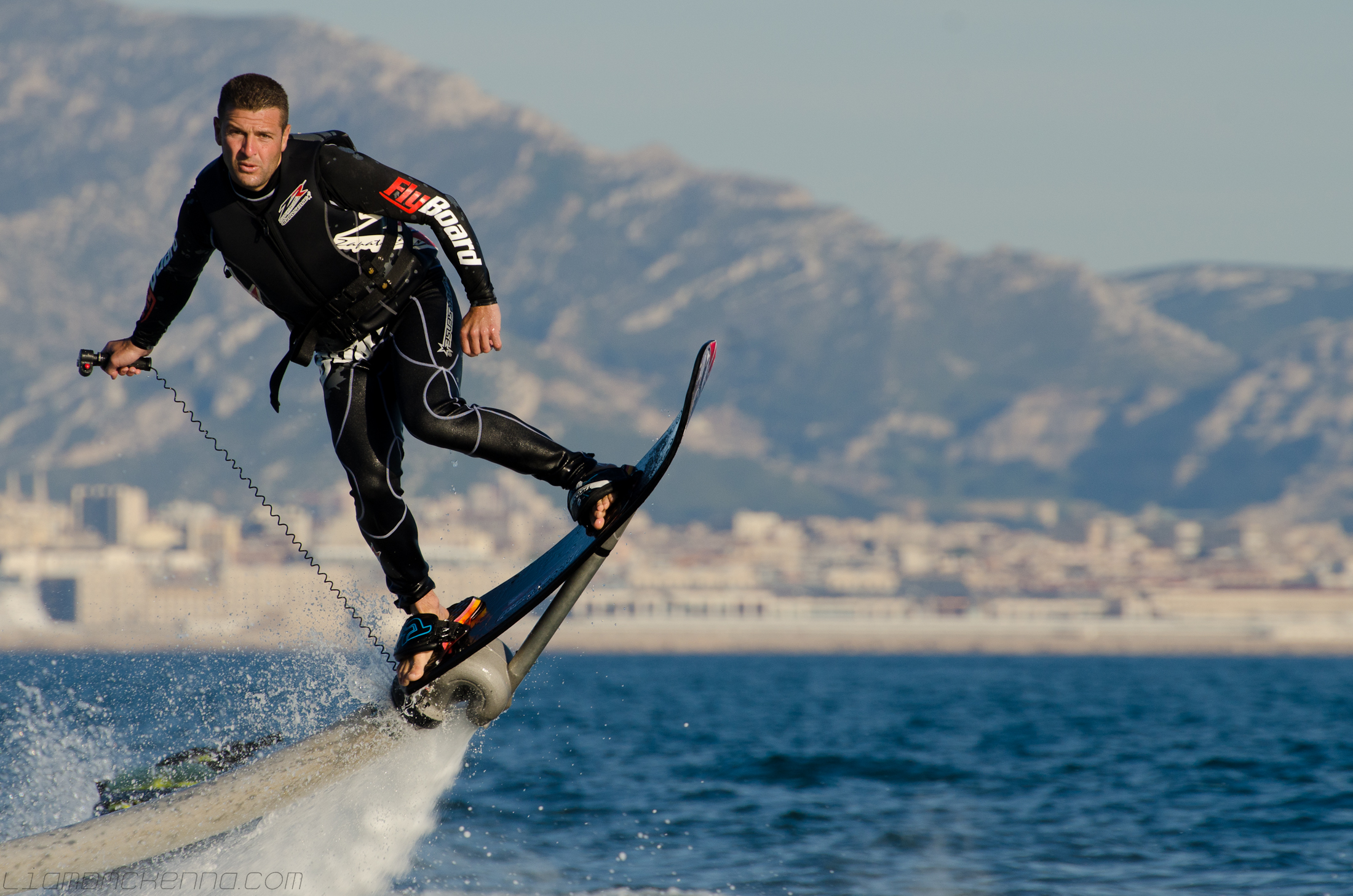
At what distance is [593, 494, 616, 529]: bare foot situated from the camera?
22.5ft

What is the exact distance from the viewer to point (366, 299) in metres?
6.62

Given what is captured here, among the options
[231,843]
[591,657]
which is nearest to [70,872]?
[231,843]

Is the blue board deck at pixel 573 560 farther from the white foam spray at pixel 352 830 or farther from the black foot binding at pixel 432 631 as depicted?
the white foam spray at pixel 352 830

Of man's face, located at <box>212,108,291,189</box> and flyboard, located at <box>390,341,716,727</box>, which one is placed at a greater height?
man's face, located at <box>212,108,291,189</box>

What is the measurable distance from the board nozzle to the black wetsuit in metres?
0.13

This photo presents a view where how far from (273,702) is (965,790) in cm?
1408

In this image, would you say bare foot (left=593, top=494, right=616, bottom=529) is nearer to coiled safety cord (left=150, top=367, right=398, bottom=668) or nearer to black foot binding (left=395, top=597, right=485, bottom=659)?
black foot binding (left=395, top=597, right=485, bottom=659)

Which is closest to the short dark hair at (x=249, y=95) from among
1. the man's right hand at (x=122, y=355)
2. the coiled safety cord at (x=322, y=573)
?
the man's right hand at (x=122, y=355)

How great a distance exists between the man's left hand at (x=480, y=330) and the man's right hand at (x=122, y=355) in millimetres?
1577

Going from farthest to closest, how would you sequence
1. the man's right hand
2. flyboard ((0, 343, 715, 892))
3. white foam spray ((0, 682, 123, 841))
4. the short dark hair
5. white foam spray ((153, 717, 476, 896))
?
white foam spray ((0, 682, 123, 841)) < white foam spray ((153, 717, 476, 896)) < the man's right hand < flyboard ((0, 343, 715, 892)) < the short dark hair

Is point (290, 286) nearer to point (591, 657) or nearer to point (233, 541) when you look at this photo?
point (591, 657)

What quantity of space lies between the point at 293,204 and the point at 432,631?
6.17 ft

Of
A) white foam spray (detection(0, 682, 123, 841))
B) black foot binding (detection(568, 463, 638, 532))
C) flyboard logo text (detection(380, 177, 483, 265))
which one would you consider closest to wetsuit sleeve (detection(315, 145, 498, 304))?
flyboard logo text (detection(380, 177, 483, 265))

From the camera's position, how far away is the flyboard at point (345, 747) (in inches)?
268
